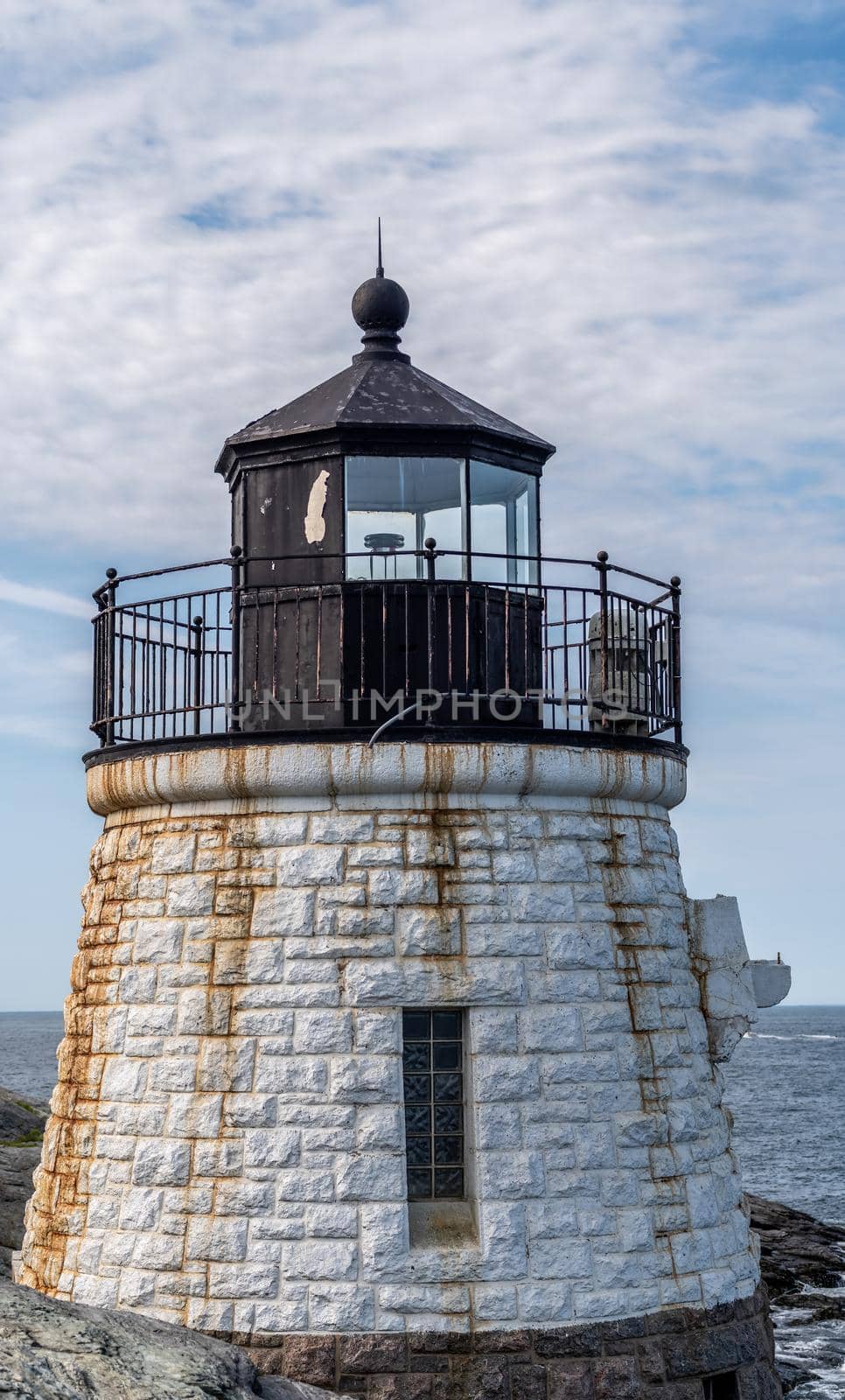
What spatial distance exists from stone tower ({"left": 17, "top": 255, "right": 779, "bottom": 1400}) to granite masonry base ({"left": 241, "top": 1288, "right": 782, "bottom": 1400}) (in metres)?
0.02

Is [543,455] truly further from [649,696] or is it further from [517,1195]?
[517,1195]

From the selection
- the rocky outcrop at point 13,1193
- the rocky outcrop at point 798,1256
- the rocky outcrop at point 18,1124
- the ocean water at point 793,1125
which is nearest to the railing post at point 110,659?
the rocky outcrop at point 13,1193

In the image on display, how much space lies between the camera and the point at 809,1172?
131 feet

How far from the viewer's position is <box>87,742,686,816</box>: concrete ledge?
378 inches

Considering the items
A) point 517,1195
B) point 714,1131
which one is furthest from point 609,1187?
point 714,1131

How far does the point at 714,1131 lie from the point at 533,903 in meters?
2.21

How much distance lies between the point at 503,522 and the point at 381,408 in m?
1.16

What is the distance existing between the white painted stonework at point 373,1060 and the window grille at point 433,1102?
0.17 metres

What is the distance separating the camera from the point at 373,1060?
9328 mm

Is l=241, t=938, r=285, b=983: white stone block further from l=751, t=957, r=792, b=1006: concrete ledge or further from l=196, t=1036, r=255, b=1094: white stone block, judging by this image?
l=751, t=957, r=792, b=1006: concrete ledge

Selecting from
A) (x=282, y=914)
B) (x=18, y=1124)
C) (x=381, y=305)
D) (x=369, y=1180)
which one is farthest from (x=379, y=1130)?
(x=18, y=1124)

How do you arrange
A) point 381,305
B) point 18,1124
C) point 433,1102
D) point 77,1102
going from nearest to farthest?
point 433,1102, point 77,1102, point 381,305, point 18,1124

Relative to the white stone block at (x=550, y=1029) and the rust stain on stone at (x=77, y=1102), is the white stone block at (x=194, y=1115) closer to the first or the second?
the rust stain on stone at (x=77, y=1102)

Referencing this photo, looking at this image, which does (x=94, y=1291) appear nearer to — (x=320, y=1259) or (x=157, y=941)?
(x=320, y=1259)
